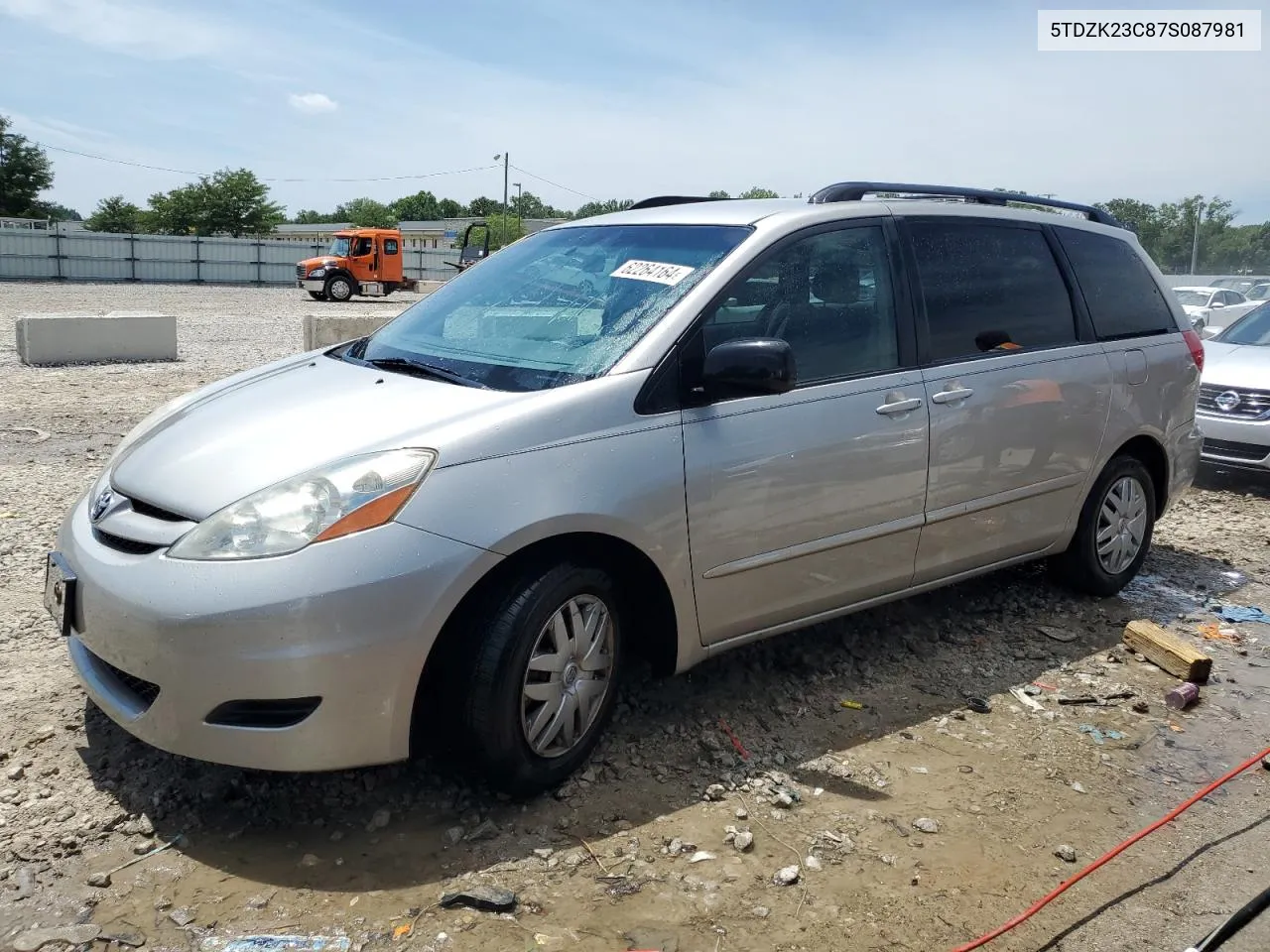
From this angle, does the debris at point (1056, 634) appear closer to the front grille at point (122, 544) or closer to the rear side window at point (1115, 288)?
the rear side window at point (1115, 288)

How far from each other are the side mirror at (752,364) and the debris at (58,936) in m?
2.24

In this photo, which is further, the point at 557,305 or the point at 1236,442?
the point at 1236,442

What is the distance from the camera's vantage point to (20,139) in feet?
164

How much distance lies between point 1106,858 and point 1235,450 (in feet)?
20.1

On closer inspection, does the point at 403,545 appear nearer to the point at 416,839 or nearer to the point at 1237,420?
the point at 416,839

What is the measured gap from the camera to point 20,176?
4994 centimetres

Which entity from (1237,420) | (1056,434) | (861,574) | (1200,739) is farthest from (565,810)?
(1237,420)

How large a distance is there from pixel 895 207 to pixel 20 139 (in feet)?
186

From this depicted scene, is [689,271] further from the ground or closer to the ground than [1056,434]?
further from the ground

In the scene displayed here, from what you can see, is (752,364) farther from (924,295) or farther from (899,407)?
(924,295)

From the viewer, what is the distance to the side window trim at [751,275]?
3295mm

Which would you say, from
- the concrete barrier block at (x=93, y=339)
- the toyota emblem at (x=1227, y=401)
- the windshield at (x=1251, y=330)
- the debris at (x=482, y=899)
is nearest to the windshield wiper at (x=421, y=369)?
the debris at (x=482, y=899)

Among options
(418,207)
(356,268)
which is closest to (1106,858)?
(356,268)

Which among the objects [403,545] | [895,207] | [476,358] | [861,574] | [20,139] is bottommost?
[861,574]
